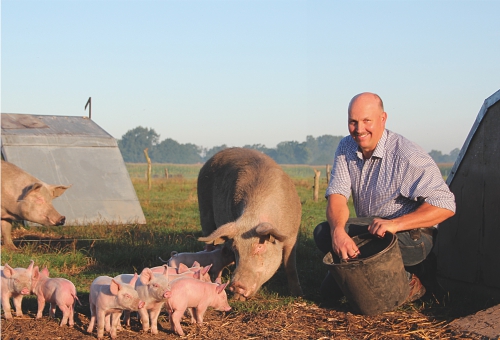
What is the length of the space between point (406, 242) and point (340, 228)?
1.97ft

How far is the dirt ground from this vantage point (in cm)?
444

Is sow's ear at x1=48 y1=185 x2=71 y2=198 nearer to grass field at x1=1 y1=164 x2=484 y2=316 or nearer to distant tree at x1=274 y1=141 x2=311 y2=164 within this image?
grass field at x1=1 y1=164 x2=484 y2=316

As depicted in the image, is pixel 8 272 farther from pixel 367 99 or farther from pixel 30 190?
pixel 30 190

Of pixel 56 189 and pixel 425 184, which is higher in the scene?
pixel 425 184

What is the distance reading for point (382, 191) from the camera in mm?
5453

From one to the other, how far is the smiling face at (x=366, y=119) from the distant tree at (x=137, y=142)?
356 ft

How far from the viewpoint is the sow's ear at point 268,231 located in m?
5.63

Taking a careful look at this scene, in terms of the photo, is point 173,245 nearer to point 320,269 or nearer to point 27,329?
point 320,269

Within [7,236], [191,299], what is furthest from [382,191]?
[7,236]

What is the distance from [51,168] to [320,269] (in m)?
7.28

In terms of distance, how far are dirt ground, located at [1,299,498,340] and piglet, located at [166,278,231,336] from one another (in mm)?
Result: 99

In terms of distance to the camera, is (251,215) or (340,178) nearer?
(340,178)

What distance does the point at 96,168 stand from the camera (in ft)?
42.3

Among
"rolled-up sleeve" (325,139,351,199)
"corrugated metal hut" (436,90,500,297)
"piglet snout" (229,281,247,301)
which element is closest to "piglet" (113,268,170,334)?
"piglet snout" (229,281,247,301)
